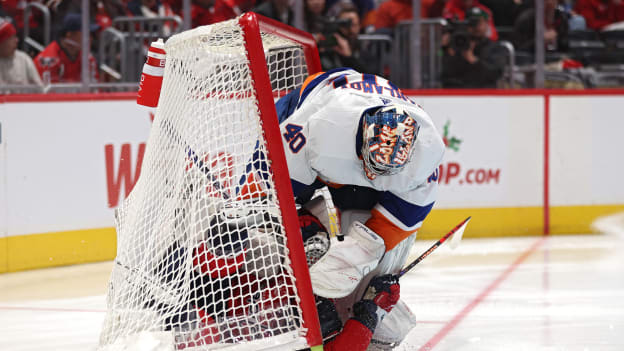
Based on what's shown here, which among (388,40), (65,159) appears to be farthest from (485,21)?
(65,159)

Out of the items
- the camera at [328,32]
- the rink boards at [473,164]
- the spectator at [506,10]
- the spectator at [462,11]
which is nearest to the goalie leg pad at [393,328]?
the rink boards at [473,164]

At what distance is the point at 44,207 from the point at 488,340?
252 centimetres

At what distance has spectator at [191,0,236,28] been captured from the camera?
199 inches

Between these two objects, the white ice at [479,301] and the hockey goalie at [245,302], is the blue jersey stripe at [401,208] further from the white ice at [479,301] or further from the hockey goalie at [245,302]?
the white ice at [479,301]

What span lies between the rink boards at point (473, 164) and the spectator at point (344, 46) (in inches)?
20.6

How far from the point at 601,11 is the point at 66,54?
4210mm

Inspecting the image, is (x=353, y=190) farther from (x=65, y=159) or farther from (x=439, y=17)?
(x=439, y=17)

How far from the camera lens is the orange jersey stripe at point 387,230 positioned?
8.24ft

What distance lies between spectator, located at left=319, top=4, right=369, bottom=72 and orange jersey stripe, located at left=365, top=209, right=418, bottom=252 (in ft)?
8.89

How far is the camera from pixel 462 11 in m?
5.68

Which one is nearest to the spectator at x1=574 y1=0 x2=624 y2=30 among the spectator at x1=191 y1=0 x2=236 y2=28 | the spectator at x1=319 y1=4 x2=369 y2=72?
the spectator at x1=319 y1=4 x2=369 y2=72

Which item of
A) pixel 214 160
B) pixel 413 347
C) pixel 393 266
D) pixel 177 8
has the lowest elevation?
pixel 413 347

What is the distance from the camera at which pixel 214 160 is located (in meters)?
2.39

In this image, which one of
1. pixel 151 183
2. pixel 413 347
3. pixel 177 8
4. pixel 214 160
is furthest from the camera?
pixel 177 8
